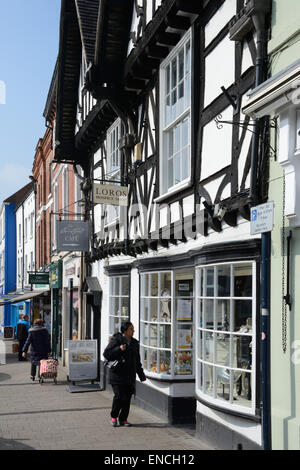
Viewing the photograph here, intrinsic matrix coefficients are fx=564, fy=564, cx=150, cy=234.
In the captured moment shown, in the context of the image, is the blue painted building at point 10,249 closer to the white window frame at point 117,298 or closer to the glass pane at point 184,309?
the white window frame at point 117,298

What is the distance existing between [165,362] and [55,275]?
12.8m

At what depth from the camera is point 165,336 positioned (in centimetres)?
982

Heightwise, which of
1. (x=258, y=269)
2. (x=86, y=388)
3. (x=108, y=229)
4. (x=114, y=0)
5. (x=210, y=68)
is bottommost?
(x=86, y=388)

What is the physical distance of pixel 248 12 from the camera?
6.46m

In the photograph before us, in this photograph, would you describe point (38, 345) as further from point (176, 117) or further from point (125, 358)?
point (176, 117)

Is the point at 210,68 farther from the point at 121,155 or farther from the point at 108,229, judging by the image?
the point at 108,229

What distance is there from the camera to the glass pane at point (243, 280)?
6859 millimetres

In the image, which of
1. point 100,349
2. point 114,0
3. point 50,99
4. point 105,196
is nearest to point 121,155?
point 105,196

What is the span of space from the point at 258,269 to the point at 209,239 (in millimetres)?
1641

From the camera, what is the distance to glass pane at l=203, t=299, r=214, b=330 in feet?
25.0

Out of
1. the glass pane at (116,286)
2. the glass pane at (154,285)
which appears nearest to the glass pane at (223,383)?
the glass pane at (154,285)

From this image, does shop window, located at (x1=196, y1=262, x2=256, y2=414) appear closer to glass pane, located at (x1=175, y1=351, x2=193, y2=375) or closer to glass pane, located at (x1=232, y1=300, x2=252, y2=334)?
glass pane, located at (x1=232, y1=300, x2=252, y2=334)

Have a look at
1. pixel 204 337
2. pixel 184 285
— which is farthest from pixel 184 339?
pixel 204 337

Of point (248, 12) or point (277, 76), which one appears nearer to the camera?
point (277, 76)
